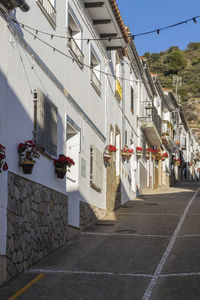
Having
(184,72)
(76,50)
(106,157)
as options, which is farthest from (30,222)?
(184,72)

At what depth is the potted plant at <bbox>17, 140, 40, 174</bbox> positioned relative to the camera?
9.51 metres

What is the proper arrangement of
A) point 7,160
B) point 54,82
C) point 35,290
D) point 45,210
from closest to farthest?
point 35,290 → point 7,160 → point 45,210 → point 54,82

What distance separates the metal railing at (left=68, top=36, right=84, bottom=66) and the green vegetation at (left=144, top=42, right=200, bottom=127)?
268 ft

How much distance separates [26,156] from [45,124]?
1.86m

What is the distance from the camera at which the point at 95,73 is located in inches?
709

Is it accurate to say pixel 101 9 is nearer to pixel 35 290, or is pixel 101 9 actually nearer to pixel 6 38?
pixel 6 38

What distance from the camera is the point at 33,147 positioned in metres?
9.66

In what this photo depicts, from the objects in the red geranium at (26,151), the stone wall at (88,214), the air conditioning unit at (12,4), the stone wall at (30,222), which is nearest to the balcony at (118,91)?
the stone wall at (88,214)

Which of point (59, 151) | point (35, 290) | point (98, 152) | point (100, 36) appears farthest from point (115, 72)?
point (35, 290)

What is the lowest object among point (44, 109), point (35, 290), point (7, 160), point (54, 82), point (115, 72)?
point (35, 290)

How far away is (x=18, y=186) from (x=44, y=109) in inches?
95.6

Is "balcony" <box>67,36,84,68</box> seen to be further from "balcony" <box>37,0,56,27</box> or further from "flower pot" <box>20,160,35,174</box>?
"flower pot" <box>20,160,35,174</box>

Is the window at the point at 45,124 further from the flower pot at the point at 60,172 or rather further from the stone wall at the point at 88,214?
the stone wall at the point at 88,214

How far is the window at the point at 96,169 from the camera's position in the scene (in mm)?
16562
